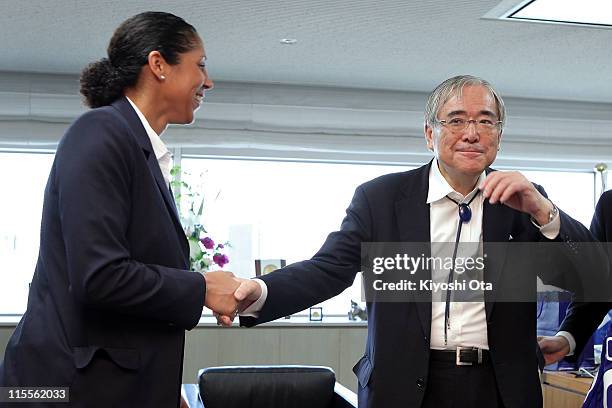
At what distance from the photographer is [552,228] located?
76.1 inches

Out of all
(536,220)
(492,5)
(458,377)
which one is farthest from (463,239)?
(492,5)

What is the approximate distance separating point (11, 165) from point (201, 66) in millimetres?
4900

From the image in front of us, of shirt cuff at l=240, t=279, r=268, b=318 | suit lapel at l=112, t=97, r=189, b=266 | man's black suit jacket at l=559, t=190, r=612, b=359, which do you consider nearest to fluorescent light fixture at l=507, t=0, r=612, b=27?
man's black suit jacket at l=559, t=190, r=612, b=359

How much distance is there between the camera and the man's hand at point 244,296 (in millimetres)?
1938

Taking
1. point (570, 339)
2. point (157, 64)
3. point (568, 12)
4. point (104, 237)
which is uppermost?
point (568, 12)

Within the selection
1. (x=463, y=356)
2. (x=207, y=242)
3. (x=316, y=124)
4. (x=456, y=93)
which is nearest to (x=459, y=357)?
(x=463, y=356)

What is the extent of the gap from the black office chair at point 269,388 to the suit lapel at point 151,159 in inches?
70.5

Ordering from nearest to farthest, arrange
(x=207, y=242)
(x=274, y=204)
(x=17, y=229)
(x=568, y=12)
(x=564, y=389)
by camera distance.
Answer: (x=564, y=389), (x=568, y=12), (x=207, y=242), (x=17, y=229), (x=274, y=204)

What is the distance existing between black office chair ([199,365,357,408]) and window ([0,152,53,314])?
131 inches

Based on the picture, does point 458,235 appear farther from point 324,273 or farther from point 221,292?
point 221,292

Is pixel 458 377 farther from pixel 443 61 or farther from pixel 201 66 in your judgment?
pixel 443 61

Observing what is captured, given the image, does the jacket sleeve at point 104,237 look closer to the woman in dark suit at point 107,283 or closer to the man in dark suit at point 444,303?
the woman in dark suit at point 107,283

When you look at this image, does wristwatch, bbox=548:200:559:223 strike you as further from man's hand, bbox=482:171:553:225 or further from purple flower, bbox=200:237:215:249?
purple flower, bbox=200:237:215:249

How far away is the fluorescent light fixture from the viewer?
4.36 m
